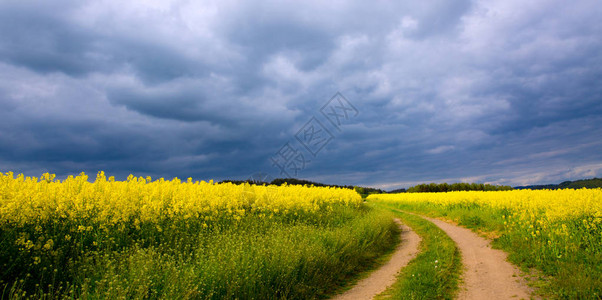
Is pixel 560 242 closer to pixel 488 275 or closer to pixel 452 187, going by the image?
pixel 488 275

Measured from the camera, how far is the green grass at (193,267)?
5363mm

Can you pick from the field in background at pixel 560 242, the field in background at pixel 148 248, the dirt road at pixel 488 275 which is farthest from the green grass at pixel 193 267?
the field in background at pixel 560 242

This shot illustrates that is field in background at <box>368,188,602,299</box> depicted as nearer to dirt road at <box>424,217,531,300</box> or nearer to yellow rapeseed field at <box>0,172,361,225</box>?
dirt road at <box>424,217,531,300</box>

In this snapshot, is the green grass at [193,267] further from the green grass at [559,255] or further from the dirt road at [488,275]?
the green grass at [559,255]

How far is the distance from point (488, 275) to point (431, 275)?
1.71 metres

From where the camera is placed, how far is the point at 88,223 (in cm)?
718

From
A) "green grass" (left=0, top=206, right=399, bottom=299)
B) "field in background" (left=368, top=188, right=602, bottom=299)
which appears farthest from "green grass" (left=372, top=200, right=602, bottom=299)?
"green grass" (left=0, top=206, right=399, bottom=299)

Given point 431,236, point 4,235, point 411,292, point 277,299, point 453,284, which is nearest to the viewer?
point 4,235

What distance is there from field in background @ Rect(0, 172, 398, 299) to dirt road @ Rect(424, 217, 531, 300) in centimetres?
303

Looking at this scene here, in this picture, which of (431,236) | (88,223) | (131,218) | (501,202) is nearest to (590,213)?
(431,236)

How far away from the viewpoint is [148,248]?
7531 mm

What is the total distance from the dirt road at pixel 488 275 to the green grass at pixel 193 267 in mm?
2943

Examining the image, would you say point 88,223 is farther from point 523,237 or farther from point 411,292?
point 523,237

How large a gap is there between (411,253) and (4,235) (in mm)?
11386
